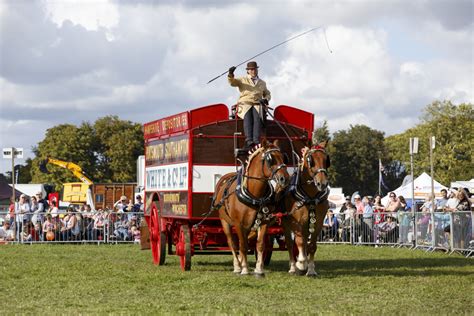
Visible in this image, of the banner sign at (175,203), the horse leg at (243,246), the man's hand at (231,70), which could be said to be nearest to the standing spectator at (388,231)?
the banner sign at (175,203)

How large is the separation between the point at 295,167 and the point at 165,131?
10.9 ft

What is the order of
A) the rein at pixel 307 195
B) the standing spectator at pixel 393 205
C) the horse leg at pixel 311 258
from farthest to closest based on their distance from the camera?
the standing spectator at pixel 393 205
the horse leg at pixel 311 258
the rein at pixel 307 195

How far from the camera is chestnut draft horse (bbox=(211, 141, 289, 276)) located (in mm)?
14728

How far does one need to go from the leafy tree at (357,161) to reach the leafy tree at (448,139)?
1212 cm

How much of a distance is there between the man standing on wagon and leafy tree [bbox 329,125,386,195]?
80354 millimetres

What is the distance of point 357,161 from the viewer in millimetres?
98250

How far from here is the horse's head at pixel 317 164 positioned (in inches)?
577

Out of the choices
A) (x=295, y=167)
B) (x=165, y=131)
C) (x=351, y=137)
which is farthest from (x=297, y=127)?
(x=351, y=137)

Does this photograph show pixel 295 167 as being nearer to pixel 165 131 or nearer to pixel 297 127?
pixel 297 127

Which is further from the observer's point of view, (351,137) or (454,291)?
(351,137)

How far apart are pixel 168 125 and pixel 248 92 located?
8.68ft

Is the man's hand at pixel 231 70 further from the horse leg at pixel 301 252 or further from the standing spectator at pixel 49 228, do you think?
the standing spectator at pixel 49 228

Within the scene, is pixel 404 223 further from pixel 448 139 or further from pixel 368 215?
pixel 448 139

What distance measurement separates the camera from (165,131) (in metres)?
Result: 18.3
